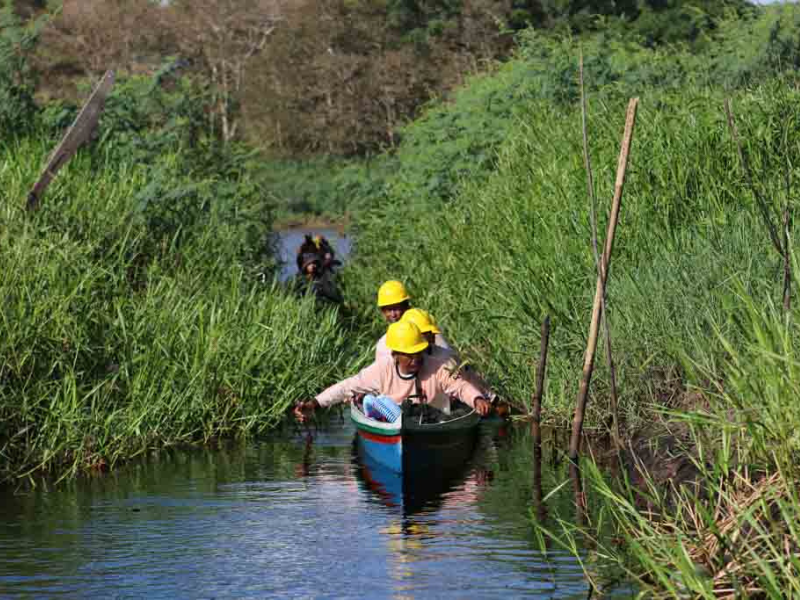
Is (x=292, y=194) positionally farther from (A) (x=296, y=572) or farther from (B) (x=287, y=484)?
(A) (x=296, y=572)

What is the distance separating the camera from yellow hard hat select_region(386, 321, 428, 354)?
14.0 metres

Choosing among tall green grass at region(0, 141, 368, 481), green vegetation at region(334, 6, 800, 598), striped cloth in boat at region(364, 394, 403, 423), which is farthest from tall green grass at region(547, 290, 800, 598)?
tall green grass at region(0, 141, 368, 481)

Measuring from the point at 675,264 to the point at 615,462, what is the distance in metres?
1.80

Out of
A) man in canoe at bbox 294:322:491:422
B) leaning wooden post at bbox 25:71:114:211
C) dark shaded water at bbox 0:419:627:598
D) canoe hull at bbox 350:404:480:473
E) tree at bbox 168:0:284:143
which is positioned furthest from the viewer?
tree at bbox 168:0:284:143

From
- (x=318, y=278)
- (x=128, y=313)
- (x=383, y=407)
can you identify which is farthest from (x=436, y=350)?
(x=318, y=278)

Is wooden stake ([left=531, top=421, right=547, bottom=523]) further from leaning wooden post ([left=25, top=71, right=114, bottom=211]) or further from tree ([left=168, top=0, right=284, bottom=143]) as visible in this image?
tree ([left=168, top=0, right=284, bottom=143])

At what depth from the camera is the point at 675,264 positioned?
13625mm

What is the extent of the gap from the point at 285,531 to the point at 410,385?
3.44m

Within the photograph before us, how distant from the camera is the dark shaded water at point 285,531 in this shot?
976cm

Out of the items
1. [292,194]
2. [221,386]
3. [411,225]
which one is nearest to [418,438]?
[221,386]

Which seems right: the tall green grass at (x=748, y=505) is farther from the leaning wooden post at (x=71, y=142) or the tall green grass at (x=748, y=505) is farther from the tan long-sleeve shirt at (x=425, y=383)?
the leaning wooden post at (x=71, y=142)

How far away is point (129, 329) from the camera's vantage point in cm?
1470

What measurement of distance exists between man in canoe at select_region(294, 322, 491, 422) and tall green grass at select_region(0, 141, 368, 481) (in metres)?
0.97

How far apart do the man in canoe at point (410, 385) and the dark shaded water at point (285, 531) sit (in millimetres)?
554
